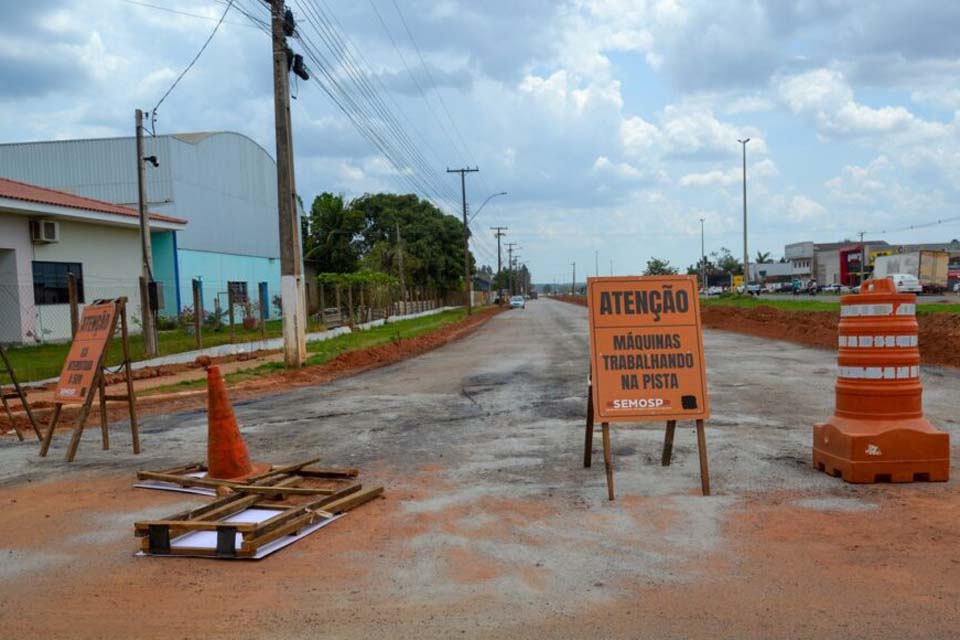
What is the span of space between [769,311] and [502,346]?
11.9 meters

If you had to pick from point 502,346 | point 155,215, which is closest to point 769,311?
point 502,346

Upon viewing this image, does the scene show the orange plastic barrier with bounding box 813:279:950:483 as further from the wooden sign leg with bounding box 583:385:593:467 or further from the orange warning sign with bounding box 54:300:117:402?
the orange warning sign with bounding box 54:300:117:402

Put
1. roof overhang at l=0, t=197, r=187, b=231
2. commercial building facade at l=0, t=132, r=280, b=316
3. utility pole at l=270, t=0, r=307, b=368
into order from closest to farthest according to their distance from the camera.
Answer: utility pole at l=270, t=0, r=307, b=368 < roof overhang at l=0, t=197, r=187, b=231 < commercial building facade at l=0, t=132, r=280, b=316

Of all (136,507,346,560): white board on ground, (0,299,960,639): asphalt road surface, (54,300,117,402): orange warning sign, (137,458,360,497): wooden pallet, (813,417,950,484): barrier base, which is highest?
(54,300,117,402): orange warning sign

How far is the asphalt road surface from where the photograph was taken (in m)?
3.96

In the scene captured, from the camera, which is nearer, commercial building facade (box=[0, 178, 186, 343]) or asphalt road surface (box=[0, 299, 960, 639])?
asphalt road surface (box=[0, 299, 960, 639])

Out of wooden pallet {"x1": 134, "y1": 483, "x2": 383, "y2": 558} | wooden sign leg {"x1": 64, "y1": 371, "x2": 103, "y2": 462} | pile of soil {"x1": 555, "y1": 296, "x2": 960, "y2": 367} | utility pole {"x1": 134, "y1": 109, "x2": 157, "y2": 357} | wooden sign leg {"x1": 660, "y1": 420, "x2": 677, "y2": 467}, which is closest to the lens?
wooden pallet {"x1": 134, "y1": 483, "x2": 383, "y2": 558}

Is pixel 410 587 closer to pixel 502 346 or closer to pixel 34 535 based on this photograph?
pixel 34 535

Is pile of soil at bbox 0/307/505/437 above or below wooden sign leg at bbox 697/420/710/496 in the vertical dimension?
below

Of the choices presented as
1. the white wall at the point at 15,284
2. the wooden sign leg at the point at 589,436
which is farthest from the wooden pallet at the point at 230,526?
the white wall at the point at 15,284

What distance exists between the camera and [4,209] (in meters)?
22.5

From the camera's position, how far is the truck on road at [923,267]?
5019 centimetres

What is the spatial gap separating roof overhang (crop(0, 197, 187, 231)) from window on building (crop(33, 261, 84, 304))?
1.56m

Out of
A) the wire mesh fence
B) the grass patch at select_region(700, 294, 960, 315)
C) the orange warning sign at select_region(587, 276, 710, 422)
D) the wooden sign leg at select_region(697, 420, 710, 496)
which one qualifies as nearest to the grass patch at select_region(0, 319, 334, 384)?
the wire mesh fence
